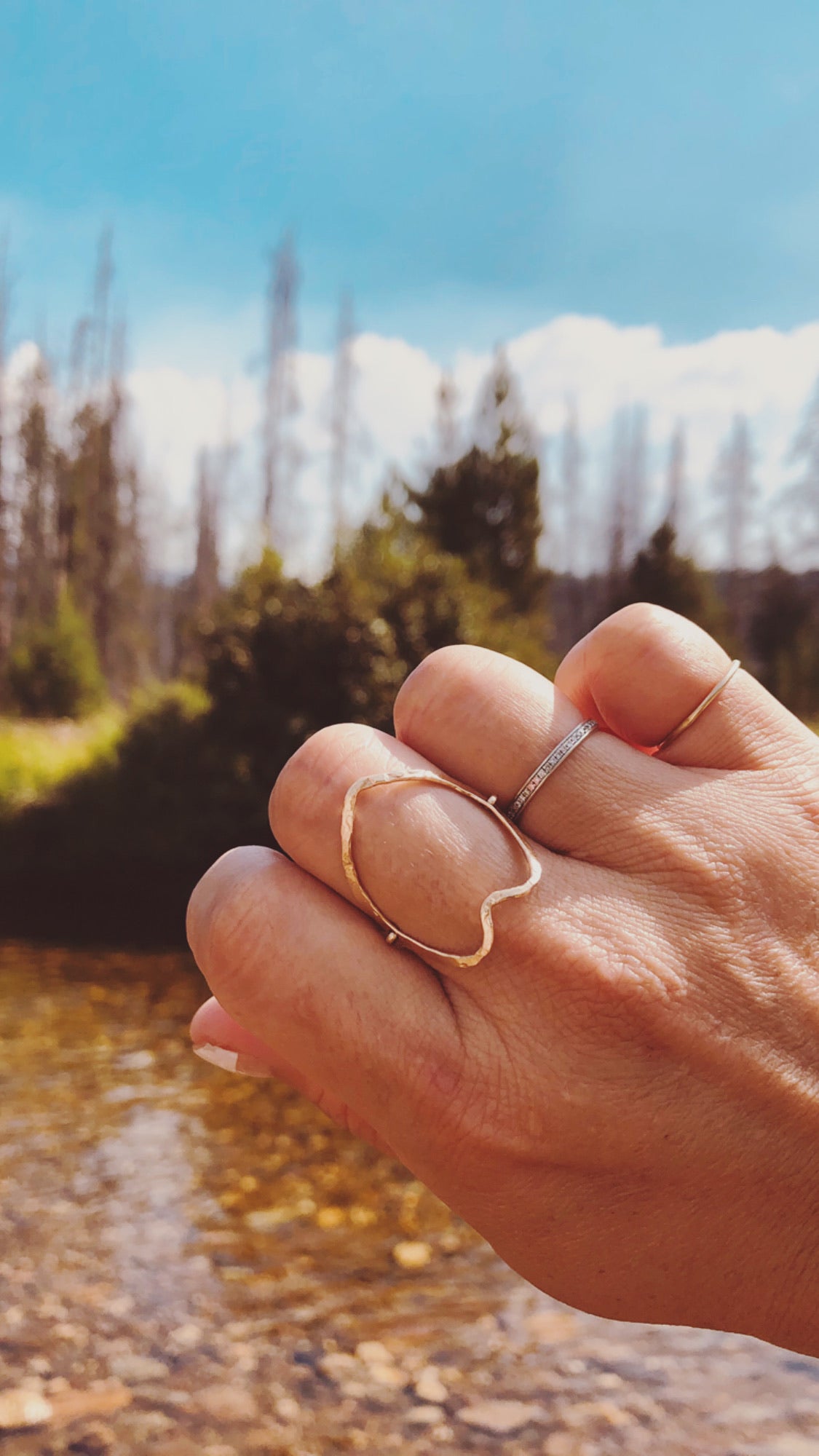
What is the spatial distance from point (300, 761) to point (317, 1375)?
2.83 metres

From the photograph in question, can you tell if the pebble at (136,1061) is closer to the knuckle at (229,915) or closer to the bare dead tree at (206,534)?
the knuckle at (229,915)

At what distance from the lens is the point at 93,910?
455 inches

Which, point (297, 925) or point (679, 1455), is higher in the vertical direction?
point (297, 925)

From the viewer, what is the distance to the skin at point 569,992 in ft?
3.31

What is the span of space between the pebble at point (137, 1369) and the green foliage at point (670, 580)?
18748 mm

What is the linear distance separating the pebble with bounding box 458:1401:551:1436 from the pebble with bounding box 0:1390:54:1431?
1208 mm

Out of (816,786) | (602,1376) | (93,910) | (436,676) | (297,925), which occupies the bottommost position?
(93,910)

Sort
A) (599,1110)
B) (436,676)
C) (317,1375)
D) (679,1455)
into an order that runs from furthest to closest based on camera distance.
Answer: (317,1375), (679,1455), (436,676), (599,1110)

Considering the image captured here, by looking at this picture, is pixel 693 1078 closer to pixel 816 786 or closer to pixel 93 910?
pixel 816 786

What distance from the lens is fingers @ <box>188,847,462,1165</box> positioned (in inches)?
39.6

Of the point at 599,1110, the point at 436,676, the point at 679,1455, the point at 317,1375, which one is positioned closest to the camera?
the point at 599,1110

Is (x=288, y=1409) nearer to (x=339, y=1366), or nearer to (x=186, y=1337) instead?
(x=339, y=1366)

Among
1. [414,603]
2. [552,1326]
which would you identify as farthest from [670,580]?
[552,1326]

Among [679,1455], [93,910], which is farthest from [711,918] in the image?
[93,910]
